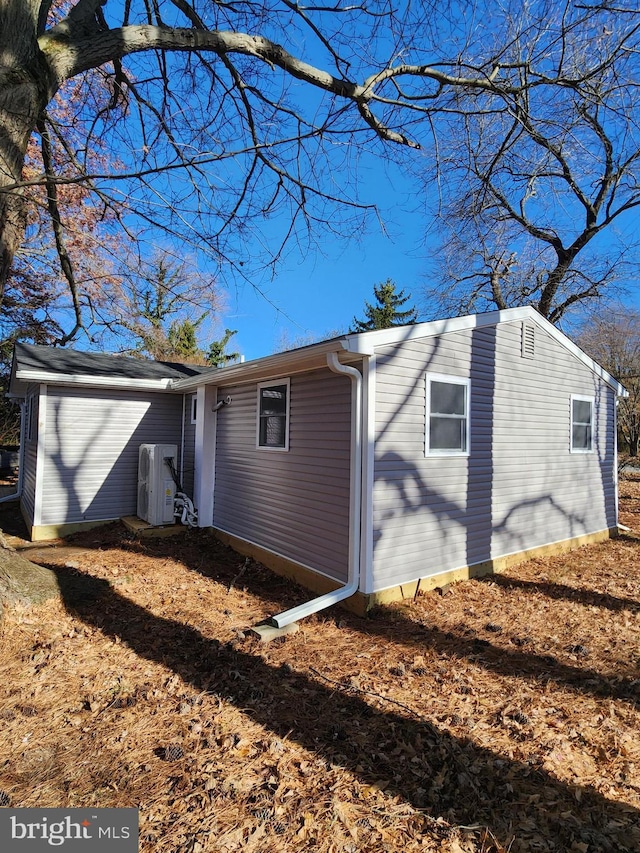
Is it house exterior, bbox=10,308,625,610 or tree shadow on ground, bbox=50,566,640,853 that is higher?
house exterior, bbox=10,308,625,610

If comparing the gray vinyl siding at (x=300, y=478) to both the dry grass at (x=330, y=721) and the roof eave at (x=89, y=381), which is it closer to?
the dry grass at (x=330, y=721)

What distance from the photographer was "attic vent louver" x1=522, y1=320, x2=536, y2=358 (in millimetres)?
7031

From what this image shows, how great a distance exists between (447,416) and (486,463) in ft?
3.65

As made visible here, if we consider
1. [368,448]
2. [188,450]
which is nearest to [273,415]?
[368,448]

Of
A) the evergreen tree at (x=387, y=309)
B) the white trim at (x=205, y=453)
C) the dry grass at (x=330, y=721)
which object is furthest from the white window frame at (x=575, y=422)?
the evergreen tree at (x=387, y=309)

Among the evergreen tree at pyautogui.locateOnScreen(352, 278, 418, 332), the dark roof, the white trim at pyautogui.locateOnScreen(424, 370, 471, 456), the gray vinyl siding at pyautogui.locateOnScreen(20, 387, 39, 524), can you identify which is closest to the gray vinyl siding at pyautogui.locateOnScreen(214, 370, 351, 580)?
the white trim at pyautogui.locateOnScreen(424, 370, 471, 456)

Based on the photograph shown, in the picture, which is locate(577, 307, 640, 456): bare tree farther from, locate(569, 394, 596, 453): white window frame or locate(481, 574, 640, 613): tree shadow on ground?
locate(481, 574, 640, 613): tree shadow on ground

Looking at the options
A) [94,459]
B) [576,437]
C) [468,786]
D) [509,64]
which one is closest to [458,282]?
[576,437]

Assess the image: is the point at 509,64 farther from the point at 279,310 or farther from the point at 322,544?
the point at 322,544

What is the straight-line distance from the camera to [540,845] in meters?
2.12

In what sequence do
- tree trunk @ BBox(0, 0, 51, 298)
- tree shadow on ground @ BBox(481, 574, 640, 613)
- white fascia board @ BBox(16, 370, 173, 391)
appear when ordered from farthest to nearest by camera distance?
white fascia board @ BBox(16, 370, 173, 391), tree shadow on ground @ BBox(481, 574, 640, 613), tree trunk @ BBox(0, 0, 51, 298)

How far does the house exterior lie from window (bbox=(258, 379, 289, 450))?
32mm

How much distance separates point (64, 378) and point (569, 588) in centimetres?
873

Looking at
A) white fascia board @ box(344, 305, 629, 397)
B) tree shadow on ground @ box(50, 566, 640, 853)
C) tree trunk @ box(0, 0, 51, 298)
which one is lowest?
tree shadow on ground @ box(50, 566, 640, 853)
